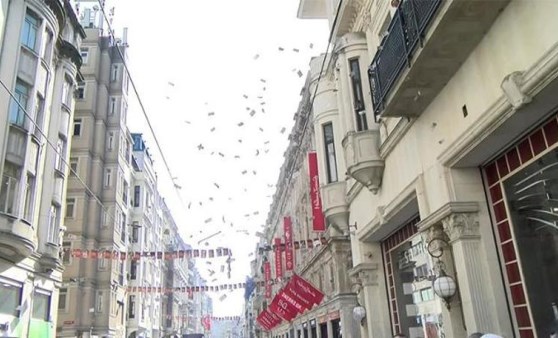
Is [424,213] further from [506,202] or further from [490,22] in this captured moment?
[490,22]

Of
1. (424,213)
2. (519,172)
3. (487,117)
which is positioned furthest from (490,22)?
(424,213)

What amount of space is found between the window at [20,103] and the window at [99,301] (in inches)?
698

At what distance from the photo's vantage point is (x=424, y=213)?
330 inches

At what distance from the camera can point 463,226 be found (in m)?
7.33

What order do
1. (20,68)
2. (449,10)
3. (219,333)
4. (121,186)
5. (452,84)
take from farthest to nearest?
(219,333)
(121,186)
(20,68)
(452,84)
(449,10)

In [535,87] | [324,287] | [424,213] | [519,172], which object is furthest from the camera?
[324,287]

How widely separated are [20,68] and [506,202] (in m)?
18.6

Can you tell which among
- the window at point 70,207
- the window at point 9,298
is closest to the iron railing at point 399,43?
the window at point 9,298

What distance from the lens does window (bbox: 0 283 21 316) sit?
18.2m

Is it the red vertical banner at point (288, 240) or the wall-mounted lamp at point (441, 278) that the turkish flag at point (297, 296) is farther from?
the red vertical banner at point (288, 240)

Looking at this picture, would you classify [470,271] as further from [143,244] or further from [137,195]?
[143,244]

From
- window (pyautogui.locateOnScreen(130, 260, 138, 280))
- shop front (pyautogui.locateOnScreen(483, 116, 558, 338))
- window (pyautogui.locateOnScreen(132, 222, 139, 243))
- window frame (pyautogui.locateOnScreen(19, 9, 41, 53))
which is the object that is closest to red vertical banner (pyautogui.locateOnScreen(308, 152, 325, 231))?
window frame (pyautogui.locateOnScreen(19, 9, 41, 53))

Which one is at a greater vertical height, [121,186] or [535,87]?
[121,186]

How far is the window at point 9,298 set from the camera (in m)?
18.2
